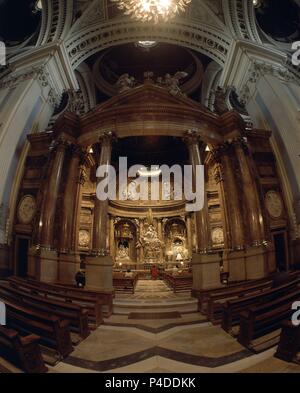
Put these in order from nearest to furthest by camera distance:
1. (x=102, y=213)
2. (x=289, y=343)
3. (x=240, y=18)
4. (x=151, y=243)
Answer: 1. (x=289, y=343)
2. (x=102, y=213)
3. (x=240, y=18)
4. (x=151, y=243)

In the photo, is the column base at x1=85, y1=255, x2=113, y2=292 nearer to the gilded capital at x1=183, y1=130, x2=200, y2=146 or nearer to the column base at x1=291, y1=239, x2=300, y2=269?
the column base at x1=291, y1=239, x2=300, y2=269

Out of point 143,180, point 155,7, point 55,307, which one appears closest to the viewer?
point 55,307

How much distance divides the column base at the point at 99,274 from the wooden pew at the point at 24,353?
1.88 metres

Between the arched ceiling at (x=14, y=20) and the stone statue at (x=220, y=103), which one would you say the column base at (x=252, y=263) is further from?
the arched ceiling at (x=14, y=20)

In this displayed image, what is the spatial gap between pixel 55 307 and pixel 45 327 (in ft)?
1.44

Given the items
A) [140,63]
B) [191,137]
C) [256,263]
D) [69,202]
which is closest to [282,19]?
[191,137]

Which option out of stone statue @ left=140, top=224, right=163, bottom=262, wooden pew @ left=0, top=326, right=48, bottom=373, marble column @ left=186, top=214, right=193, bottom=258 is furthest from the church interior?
stone statue @ left=140, top=224, right=163, bottom=262

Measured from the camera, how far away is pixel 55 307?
1.54 meters

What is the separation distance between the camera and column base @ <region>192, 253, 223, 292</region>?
271cm

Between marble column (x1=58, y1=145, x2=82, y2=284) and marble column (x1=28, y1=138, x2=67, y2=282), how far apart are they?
0.19 metres

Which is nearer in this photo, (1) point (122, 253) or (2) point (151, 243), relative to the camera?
(1) point (122, 253)

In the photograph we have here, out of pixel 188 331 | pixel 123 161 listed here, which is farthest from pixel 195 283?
pixel 123 161

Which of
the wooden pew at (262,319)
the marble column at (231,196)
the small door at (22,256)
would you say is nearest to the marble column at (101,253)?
the small door at (22,256)

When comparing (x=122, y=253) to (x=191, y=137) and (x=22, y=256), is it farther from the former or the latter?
(x=22, y=256)
